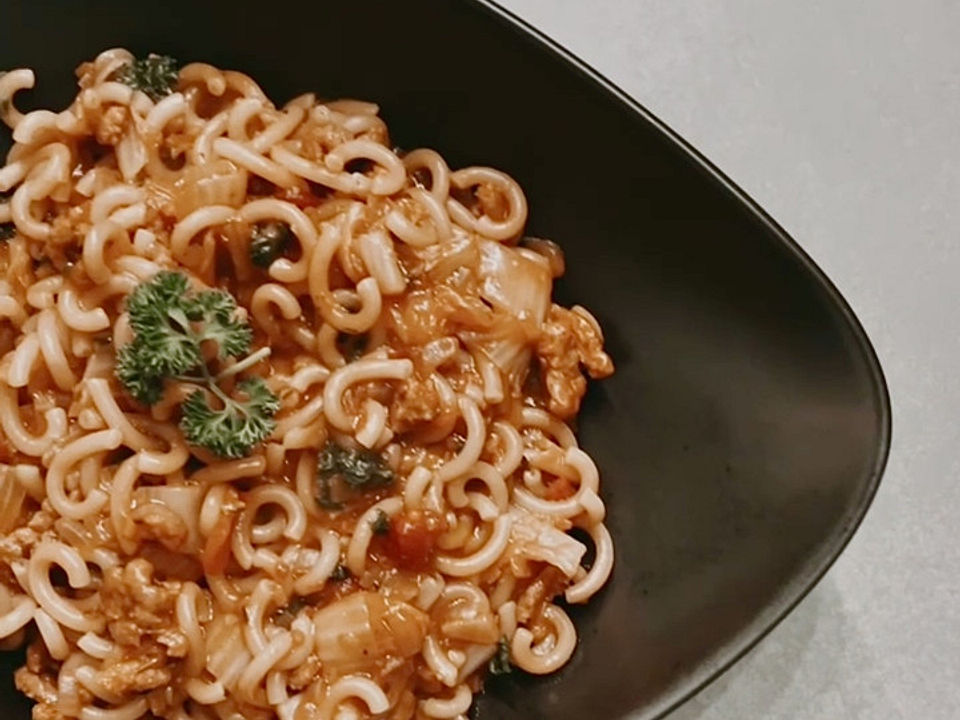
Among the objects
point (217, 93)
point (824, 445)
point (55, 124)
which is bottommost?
point (55, 124)

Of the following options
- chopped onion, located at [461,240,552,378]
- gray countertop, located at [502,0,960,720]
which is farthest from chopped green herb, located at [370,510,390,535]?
gray countertop, located at [502,0,960,720]

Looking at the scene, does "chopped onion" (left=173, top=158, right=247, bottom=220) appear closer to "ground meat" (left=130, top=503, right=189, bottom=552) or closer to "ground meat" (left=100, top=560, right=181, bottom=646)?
"ground meat" (left=130, top=503, right=189, bottom=552)

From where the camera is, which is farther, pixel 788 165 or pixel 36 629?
pixel 788 165

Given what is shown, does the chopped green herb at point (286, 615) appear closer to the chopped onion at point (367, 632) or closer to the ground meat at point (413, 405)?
the chopped onion at point (367, 632)

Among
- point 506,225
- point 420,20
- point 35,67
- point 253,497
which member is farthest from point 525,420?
point 35,67

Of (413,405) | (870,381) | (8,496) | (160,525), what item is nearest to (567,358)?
(413,405)

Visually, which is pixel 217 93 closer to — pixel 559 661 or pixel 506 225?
pixel 506 225

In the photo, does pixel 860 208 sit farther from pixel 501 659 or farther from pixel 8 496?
pixel 8 496

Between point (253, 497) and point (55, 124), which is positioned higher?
point (55, 124)
